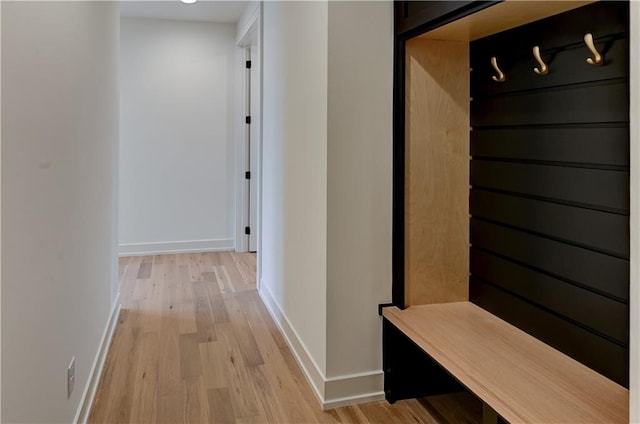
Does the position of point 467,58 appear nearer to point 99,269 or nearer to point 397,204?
point 397,204

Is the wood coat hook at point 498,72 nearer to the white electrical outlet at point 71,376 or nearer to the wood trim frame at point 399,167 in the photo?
the wood trim frame at point 399,167

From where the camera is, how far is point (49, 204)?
1632 mm

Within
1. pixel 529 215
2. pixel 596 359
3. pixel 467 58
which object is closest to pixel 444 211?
pixel 529 215

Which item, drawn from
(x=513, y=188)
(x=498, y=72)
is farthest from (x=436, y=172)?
(x=498, y=72)

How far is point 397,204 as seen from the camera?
2.32 m

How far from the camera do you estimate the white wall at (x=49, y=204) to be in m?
1.26

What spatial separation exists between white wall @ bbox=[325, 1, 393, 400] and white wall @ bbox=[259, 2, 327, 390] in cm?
5

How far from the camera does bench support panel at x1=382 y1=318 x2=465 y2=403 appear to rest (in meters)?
2.32

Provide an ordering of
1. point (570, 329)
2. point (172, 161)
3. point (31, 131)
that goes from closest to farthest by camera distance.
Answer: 1. point (31, 131)
2. point (570, 329)
3. point (172, 161)

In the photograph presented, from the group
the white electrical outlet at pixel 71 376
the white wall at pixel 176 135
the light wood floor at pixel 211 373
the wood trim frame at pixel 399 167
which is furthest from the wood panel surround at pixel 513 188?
the white wall at pixel 176 135

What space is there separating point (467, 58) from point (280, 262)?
1.74m

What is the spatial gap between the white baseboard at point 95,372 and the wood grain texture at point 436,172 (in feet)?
4.93

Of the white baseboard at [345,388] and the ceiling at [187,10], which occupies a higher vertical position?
the ceiling at [187,10]

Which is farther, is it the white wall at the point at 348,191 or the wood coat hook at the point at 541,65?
the white wall at the point at 348,191
